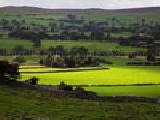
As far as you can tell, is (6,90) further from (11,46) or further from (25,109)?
(11,46)

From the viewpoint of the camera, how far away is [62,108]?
55438 millimetres

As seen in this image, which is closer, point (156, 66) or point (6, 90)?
point (6, 90)

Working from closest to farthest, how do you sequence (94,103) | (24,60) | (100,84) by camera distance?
(94,103), (100,84), (24,60)

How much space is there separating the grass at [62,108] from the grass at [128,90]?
13057 millimetres

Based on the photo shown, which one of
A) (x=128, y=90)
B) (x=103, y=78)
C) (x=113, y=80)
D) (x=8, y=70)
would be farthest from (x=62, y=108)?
(x=103, y=78)

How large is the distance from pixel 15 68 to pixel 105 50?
101 m

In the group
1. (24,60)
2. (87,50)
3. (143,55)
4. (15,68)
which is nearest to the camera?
(15,68)

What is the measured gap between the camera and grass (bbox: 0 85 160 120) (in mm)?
50156

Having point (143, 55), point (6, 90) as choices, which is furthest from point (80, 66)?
point (6, 90)

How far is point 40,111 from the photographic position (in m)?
52.2

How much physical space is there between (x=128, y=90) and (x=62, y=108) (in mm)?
27894

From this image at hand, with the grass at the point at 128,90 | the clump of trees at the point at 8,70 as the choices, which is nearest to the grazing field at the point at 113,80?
the grass at the point at 128,90

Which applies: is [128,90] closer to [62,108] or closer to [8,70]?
[8,70]

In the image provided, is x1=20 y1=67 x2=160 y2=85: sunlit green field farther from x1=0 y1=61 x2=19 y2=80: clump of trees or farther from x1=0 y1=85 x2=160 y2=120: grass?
x1=0 y1=85 x2=160 y2=120: grass
